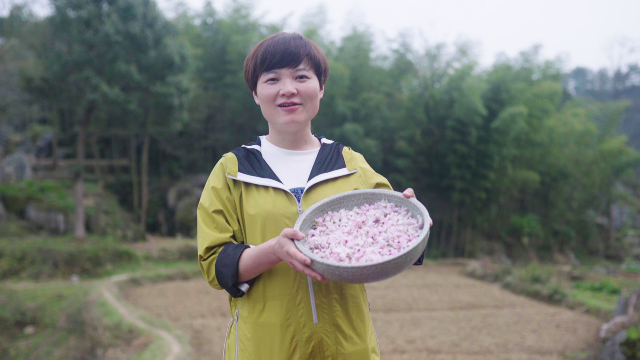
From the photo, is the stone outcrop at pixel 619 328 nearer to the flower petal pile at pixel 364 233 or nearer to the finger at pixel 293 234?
the flower petal pile at pixel 364 233

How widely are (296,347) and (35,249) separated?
7.47 meters

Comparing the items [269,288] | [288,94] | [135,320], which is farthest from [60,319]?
[288,94]

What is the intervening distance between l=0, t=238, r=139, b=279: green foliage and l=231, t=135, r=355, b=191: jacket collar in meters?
7.11

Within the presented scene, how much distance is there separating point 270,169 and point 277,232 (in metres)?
0.17

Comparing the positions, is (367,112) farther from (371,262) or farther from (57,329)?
(371,262)

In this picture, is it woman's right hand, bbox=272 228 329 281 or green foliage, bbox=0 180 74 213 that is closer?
A: woman's right hand, bbox=272 228 329 281

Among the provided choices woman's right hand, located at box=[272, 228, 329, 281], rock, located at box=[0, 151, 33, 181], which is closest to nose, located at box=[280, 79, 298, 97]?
woman's right hand, located at box=[272, 228, 329, 281]

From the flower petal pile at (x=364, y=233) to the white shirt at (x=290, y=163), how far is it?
13cm

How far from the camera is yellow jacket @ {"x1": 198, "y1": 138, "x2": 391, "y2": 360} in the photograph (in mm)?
1119

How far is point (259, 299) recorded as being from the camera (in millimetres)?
1140

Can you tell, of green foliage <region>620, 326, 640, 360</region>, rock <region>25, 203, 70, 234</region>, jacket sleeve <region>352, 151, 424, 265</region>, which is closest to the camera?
jacket sleeve <region>352, 151, 424, 265</region>

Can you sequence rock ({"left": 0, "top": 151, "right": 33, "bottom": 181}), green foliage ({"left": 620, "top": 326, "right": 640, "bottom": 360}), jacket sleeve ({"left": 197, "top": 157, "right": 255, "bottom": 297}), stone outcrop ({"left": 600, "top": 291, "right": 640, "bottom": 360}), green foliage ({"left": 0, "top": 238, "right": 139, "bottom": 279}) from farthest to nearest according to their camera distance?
1. rock ({"left": 0, "top": 151, "right": 33, "bottom": 181})
2. green foliage ({"left": 0, "top": 238, "right": 139, "bottom": 279})
3. stone outcrop ({"left": 600, "top": 291, "right": 640, "bottom": 360})
4. green foliage ({"left": 620, "top": 326, "right": 640, "bottom": 360})
5. jacket sleeve ({"left": 197, "top": 157, "right": 255, "bottom": 297})

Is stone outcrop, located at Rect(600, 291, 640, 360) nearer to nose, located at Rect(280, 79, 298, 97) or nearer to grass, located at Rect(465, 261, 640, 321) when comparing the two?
grass, located at Rect(465, 261, 640, 321)

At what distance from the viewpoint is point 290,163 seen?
126 centimetres
